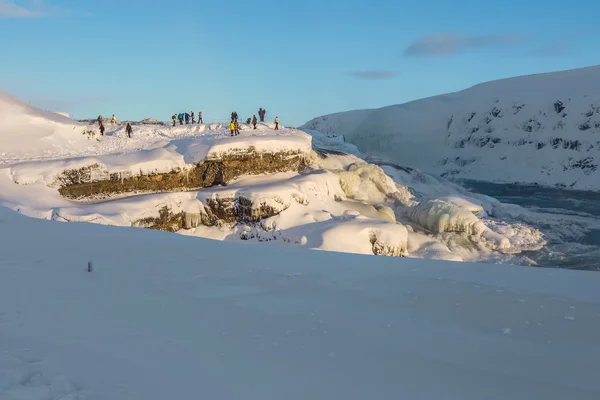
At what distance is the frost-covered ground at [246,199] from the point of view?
20.8 m

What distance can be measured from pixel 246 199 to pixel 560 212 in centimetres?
2589

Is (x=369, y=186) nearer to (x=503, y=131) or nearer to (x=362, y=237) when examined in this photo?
(x=362, y=237)

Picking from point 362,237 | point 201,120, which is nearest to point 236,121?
point 201,120

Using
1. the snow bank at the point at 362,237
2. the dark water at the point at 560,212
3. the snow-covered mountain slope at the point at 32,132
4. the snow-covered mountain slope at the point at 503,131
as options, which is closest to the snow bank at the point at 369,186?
the snow bank at the point at 362,237

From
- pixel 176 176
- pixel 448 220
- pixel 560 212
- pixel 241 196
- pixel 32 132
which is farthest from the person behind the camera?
pixel 560 212

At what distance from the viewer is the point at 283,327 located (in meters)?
4.98

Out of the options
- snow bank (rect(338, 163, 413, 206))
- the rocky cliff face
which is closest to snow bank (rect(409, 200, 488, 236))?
snow bank (rect(338, 163, 413, 206))

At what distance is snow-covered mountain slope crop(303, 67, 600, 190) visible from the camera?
195 feet

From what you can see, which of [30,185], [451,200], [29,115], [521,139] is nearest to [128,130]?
[29,115]

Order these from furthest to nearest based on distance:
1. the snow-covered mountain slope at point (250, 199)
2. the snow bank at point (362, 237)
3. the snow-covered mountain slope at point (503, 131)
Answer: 1. the snow-covered mountain slope at point (503, 131)
2. the snow-covered mountain slope at point (250, 199)
3. the snow bank at point (362, 237)

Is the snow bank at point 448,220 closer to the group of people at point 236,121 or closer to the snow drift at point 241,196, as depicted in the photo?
the snow drift at point 241,196

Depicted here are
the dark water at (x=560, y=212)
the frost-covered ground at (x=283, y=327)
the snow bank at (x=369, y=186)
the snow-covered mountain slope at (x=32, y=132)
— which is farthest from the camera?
the snow bank at (x=369, y=186)

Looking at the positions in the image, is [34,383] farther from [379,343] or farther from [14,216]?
[14,216]

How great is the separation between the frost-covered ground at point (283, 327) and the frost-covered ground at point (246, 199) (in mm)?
12957
